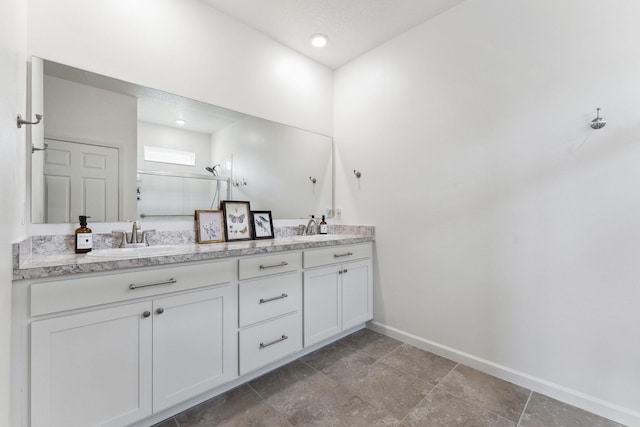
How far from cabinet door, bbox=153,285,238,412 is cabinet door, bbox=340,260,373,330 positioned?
99 cm

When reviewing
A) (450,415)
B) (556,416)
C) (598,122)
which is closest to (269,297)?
(450,415)

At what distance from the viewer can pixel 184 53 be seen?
1956 millimetres

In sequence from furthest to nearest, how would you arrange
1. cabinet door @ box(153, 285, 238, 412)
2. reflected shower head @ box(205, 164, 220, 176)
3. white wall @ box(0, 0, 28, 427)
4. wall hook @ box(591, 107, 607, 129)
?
1. reflected shower head @ box(205, 164, 220, 176)
2. wall hook @ box(591, 107, 607, 129)
3. cabinet door @ box(153, 285, 238, 412)
4. white wall @ box(0, 0, 28, 427)

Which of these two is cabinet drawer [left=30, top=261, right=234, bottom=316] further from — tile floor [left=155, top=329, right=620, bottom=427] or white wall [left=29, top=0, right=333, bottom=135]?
white wall [left=29, top=0, right=333, bottom=135]

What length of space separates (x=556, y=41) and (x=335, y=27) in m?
1.52

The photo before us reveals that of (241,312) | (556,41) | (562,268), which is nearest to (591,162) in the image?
(562,268)

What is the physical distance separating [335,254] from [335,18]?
6.12 ft

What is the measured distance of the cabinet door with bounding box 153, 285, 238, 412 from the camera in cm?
138

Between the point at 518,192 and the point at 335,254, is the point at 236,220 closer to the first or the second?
the point at 335,254

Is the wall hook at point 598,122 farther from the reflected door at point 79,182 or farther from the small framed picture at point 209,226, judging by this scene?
the reflected door at point 79,182

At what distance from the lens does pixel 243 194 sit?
2.29m

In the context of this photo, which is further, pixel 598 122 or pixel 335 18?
pixel 335 18

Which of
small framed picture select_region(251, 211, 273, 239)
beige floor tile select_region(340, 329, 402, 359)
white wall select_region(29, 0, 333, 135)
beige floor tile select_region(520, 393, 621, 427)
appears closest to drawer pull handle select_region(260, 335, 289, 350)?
beige floor tile select_region(340, 329, 402, 359)

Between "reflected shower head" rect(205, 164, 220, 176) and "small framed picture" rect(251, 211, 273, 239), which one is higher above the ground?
"reflected shower head" rect(205, 164, 220, 176)
